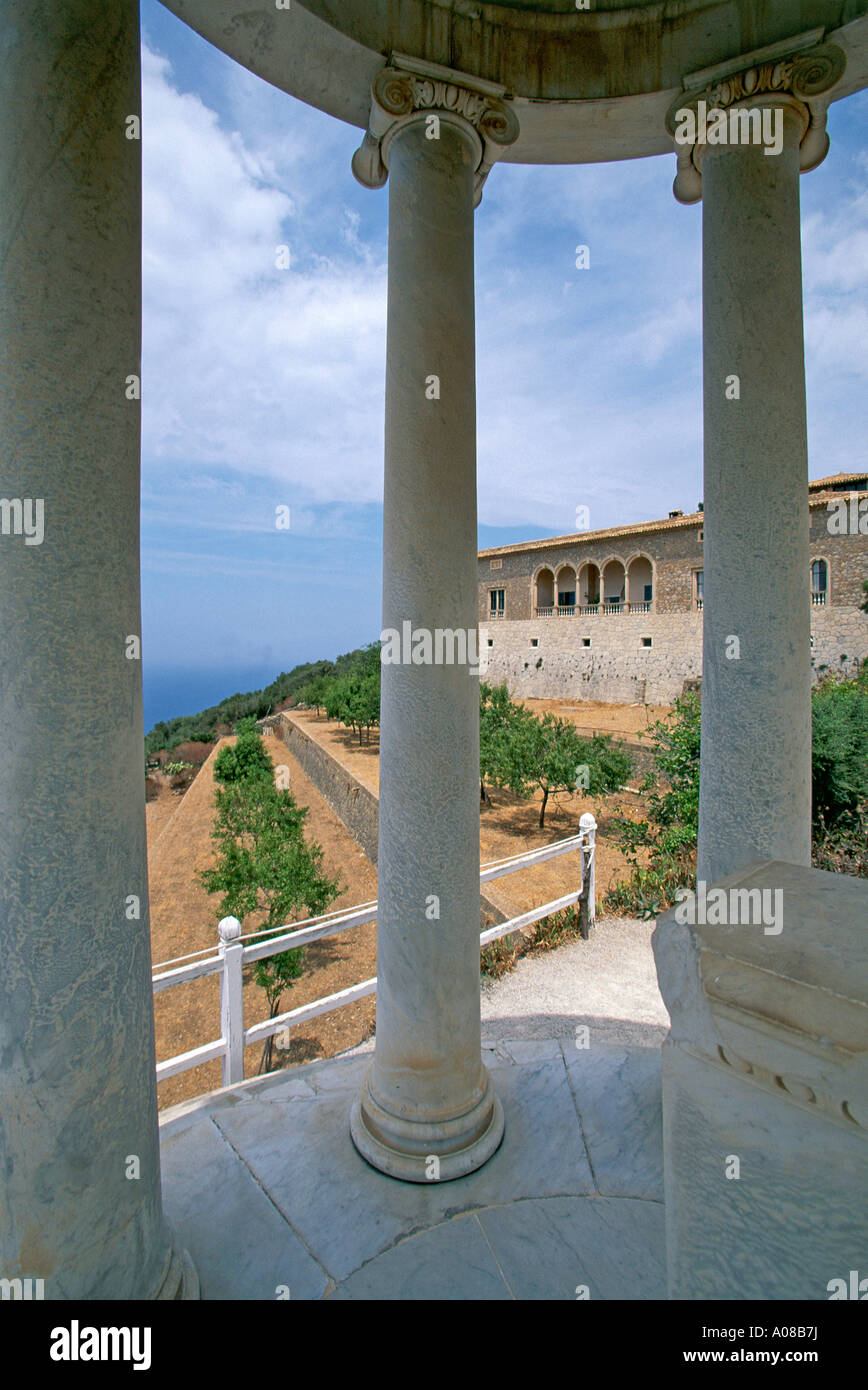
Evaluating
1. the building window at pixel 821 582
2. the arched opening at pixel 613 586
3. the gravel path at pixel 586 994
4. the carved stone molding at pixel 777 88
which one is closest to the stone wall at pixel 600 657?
the arched opening at pixel 613 586

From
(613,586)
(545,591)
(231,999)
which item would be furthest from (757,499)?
(545,591)

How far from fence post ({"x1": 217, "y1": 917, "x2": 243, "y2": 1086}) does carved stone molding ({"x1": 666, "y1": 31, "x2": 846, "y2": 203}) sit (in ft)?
24.2

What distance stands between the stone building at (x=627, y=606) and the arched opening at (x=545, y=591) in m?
0.12

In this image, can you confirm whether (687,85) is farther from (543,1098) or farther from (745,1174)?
(543,1098)

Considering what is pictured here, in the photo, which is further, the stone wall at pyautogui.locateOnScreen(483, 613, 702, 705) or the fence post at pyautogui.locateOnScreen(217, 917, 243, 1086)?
the stone wall at pyautogui.locateOnScreen(483, 613, 702, 705)

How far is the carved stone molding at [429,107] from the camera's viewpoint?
175 inches

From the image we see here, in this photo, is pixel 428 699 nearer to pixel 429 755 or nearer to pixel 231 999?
pixel 429 755

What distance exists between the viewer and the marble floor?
360 cm

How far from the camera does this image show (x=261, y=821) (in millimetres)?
20672

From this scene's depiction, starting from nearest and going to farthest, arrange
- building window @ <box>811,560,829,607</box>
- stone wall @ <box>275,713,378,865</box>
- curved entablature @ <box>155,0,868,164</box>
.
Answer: curved entablature @ <box>155,0,868,164</box> < stone wall @ <box>275,713,378,865</box> < building window @ <box>811,560,829,607</box>

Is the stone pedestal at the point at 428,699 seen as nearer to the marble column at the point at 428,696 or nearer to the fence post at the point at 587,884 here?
the marble column at the point at 428,696

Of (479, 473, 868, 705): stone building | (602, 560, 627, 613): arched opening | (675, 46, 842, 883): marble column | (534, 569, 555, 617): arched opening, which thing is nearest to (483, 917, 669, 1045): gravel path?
(675, 46, 842, 883): marble column

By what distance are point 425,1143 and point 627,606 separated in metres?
52.0

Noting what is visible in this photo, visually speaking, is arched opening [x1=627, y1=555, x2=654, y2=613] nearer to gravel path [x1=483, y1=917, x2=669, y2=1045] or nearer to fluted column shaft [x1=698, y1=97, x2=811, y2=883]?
gravel path [x1=483, y1=917, x2=669, y2=1045]
